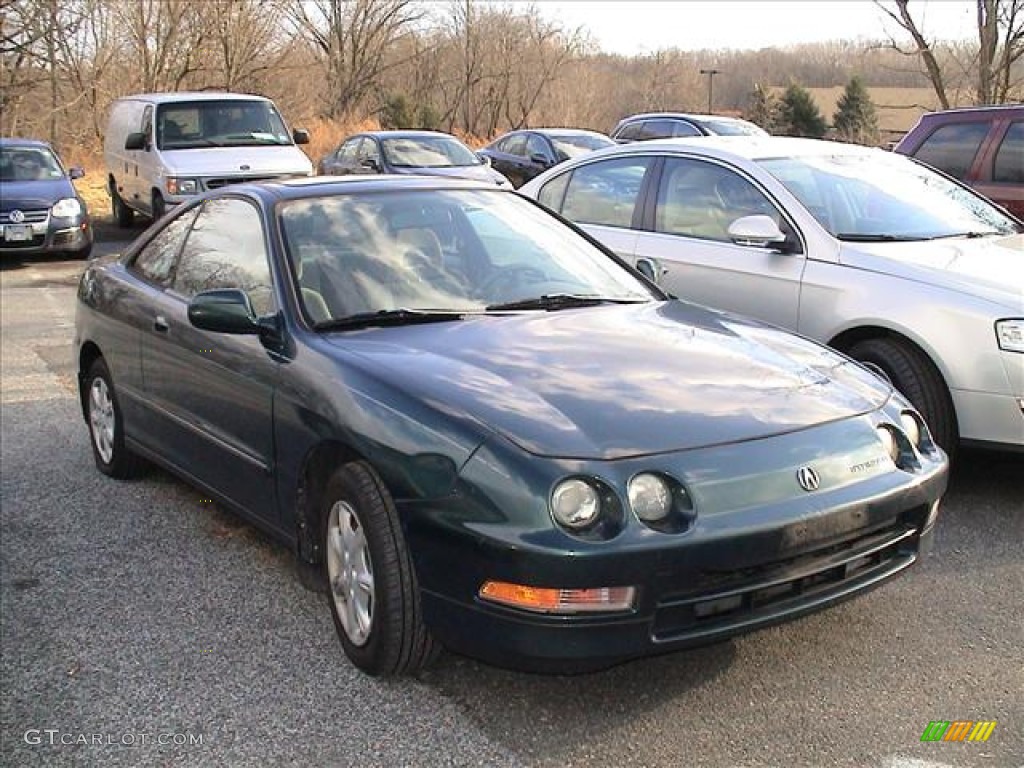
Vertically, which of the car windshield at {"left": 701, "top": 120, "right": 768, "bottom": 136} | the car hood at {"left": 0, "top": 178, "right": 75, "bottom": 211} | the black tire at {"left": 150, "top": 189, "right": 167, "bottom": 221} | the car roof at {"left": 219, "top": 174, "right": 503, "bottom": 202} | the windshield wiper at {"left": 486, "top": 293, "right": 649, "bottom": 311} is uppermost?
the car roof at {"left": 219, "top": 174, "right": 503, "bottom": 202}

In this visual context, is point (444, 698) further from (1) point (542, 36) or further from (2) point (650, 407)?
(1) point (542, 36)

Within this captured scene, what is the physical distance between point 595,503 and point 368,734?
0.91 meters

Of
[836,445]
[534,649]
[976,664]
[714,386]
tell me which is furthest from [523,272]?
[976,664]

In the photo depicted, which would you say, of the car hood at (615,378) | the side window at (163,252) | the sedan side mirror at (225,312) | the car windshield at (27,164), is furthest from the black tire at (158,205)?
the car hood at (615,378)

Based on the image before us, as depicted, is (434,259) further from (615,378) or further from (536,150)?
(536,150)

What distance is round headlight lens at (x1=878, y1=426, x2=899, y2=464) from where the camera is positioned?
334 centimetres

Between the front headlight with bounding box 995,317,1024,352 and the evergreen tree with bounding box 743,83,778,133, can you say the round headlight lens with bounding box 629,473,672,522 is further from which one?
the evergreen tree with bounding box 743,83,778,133

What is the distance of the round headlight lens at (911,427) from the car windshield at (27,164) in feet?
44.4

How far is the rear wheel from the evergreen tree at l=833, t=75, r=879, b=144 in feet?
94.4

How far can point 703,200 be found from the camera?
6.23 m

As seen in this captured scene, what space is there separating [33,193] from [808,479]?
1306 cm

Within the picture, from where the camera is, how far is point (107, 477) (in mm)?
5465

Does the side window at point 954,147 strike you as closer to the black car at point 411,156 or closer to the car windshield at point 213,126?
the black car at point 411,156

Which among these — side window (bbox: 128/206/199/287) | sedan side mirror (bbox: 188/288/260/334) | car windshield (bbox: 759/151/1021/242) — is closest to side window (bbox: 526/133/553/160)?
car windshield (bbox: 759/151/1021/242)
